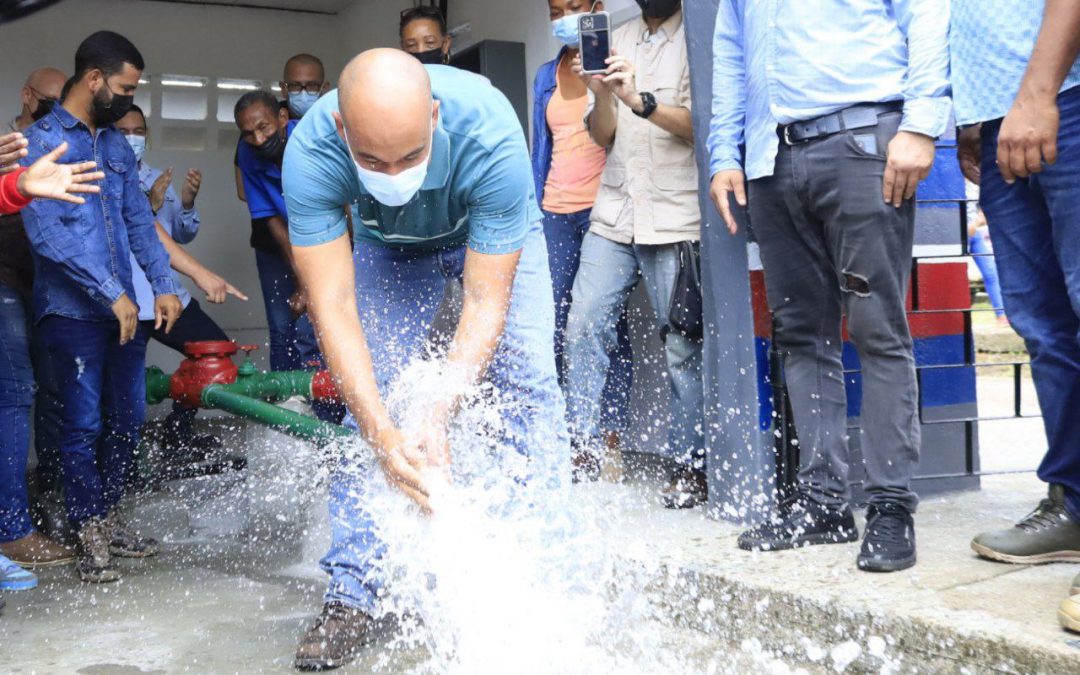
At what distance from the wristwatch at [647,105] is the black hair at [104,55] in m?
1.97

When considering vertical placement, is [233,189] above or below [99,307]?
above

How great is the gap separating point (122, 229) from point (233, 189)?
5.11 meters

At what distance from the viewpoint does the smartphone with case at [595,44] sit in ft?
13.5

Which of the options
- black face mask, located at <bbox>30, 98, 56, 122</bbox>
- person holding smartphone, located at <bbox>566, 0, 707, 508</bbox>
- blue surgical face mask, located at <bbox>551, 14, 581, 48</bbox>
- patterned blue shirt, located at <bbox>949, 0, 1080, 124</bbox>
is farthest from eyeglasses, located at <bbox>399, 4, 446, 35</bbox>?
patterned blue shirt, located at <bbox>949, 0, 1080, 124</bbox>

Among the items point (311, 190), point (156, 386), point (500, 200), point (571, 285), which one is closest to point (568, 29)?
point (571, 285)

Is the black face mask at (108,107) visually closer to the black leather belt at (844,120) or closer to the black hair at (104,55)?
the black hair at (104,55)

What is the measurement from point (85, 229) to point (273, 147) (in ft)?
6.91

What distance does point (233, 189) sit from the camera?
948 cm

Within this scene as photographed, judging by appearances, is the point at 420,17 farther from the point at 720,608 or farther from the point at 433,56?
the point at 720,608

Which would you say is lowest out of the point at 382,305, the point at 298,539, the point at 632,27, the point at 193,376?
the point at 298,539

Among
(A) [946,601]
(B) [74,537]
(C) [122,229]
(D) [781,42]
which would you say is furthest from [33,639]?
(D) [781,42]

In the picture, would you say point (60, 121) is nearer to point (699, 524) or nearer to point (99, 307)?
point (99, 307)

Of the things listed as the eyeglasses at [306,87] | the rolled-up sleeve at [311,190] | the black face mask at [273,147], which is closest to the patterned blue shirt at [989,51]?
the rolled-up sleeve at [311,190]

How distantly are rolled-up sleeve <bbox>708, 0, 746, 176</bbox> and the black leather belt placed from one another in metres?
0.40
